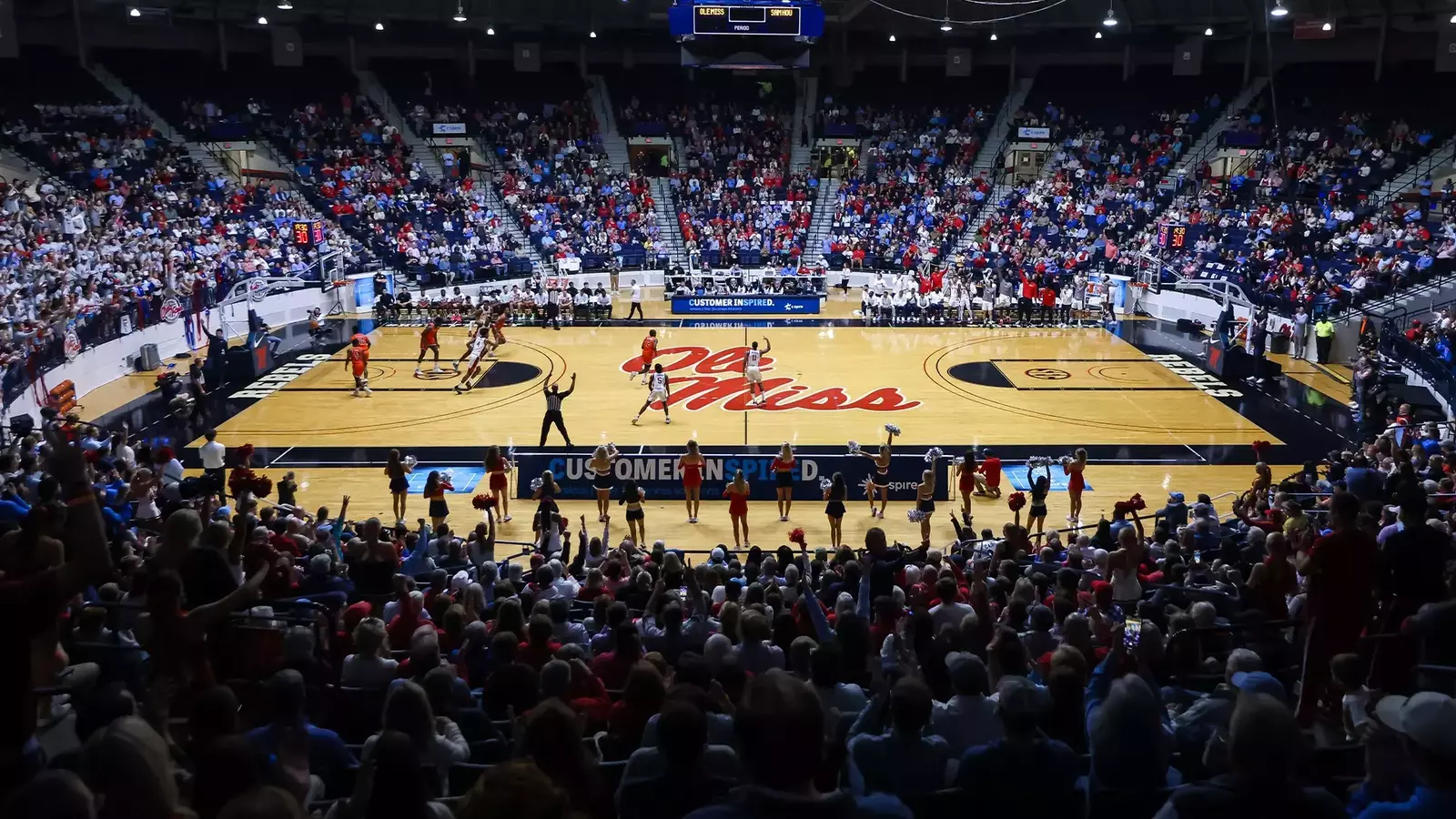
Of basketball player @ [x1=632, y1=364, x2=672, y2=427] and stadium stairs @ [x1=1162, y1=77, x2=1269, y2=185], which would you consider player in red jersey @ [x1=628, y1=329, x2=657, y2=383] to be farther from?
stadium stairs @ [x1=1162, y1=77, x2=1269, y2=185]

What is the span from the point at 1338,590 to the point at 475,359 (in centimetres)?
2264

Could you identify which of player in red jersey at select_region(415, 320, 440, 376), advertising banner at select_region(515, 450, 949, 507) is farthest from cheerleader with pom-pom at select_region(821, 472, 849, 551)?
player in red jersey at select_region(415, 320, 440, 376)

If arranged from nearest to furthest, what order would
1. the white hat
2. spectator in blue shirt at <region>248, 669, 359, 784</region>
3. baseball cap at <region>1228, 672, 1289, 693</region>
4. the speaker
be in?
the white hat < spectator in blue shirt at <region>248, 669, 359, 784</region> < baseball cap at <region>1228, 672, 1289, 693</region> < the speaker

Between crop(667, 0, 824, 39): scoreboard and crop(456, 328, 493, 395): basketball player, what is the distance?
14.2 metres

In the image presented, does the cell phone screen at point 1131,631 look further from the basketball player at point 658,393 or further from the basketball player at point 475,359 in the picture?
the basketball player at point 475,359

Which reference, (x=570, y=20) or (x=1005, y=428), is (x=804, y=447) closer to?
(x=1005, y=428)

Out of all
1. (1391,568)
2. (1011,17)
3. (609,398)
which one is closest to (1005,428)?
(609,398)

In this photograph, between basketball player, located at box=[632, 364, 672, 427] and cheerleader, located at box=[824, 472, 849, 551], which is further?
basketball player, located at box=[632, 364, 672, 427]

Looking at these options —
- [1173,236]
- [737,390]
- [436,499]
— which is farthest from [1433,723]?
[1173,236]

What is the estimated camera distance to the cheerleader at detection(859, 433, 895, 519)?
18016 millimetres

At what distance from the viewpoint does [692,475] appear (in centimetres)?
1772

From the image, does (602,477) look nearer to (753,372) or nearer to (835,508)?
(835,508)

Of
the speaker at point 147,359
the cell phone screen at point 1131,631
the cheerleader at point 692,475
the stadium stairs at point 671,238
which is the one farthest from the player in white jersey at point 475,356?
the cell phone screen at point 1131,631

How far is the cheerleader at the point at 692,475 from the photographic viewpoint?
1762 centimetres
